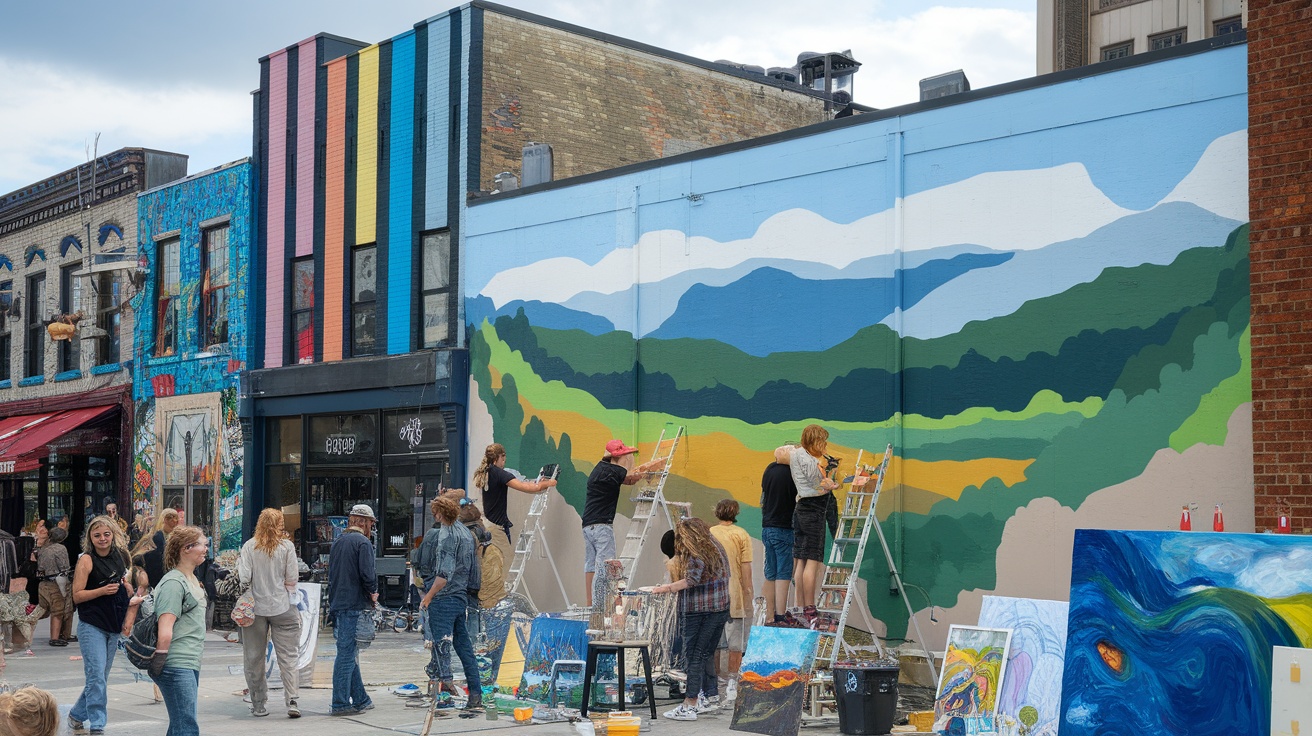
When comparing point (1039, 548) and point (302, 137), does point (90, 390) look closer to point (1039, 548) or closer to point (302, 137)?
point (302, 137)

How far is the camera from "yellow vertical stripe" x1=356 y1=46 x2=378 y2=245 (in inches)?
854

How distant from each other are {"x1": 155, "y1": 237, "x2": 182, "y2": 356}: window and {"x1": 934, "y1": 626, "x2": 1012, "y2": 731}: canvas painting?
60.2ft

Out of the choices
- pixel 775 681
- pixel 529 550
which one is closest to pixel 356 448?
pixel 529 550

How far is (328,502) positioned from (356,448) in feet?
3.96

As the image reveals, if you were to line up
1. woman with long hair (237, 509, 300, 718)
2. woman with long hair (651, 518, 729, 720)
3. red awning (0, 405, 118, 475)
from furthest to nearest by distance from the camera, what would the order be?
red awning (0, 405, 118, 475) < woman with long hair (237, 509, 300, 718) < woman with long hair (651, 518, 729, 720)

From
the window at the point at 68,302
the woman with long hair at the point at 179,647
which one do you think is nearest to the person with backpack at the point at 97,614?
the woman with long hair at the point at 179,647

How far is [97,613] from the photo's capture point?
11938 mm

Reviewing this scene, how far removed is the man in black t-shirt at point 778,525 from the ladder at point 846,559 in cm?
40

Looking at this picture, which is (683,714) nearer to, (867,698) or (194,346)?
(867,698)

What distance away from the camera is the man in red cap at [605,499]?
15.9 m

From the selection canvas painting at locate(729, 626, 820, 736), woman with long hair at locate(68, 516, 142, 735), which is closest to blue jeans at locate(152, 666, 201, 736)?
woman with long hair at locate(68, 516, 142, 735)

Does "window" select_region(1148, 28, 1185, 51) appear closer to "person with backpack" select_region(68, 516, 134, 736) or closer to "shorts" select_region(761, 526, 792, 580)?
"shorts" select_region(761, 526, 792, 580)

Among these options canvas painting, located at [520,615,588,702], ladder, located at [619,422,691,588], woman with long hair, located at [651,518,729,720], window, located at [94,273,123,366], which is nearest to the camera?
woman with long hair, located at [651,518,729,720]

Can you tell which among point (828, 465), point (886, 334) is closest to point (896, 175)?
point (886, 334)
